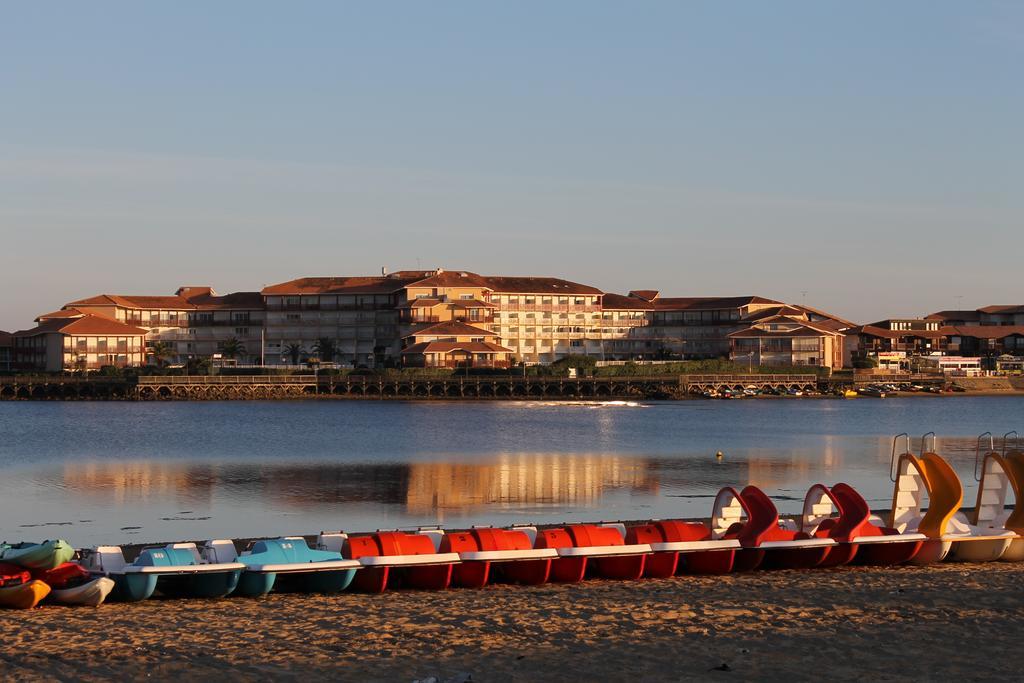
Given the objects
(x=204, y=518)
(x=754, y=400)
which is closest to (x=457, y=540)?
(x=204, y=518)

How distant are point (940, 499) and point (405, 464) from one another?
90.2 feet

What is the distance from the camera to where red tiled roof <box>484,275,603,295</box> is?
134 metres

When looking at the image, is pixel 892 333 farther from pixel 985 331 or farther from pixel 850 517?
pixel 850 517

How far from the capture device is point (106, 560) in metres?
17.7

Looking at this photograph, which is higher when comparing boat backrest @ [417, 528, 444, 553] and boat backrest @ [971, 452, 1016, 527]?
boat backrest @ [971, 452, 1016, 527]

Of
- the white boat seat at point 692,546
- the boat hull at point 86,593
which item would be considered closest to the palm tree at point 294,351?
the white boat seat at point 692,546

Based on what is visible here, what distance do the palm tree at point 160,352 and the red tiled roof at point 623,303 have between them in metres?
45.6

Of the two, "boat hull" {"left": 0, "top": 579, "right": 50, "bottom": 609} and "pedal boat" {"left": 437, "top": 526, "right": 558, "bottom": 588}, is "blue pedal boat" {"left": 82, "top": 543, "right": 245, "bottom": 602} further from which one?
"pedal boat" {"left": 437, "top": 526, "right": 558, "bottom": 588}

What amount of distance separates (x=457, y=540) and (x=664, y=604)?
11.3 feet

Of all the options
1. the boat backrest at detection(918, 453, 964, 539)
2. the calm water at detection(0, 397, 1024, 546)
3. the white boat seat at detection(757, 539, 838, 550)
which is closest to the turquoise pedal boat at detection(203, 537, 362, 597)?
the white boat seat at detection(757, 539, 838, 550)

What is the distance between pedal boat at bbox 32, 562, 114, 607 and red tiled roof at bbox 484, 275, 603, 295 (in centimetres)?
11498

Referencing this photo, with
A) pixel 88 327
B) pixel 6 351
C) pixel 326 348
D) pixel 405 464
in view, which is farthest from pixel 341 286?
pixel 405 464

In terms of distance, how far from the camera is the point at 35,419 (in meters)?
79.7

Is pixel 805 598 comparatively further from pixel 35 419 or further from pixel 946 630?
pixel 35 419
